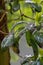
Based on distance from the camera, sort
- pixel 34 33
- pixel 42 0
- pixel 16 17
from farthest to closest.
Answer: pixel 16 17, pixel 42 0, pixel 34 33

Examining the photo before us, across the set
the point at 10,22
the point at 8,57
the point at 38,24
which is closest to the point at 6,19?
the point at 10,22

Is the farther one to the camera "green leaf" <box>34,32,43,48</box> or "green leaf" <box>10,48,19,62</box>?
"green leaf" <box>10,48,19,62</box>

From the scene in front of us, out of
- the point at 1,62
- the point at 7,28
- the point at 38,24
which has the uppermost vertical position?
the point at 38,24

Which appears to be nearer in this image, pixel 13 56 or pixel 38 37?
pixel 38 37

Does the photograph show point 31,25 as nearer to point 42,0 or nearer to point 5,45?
point 5,45

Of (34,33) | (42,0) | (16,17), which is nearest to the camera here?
(34,33)

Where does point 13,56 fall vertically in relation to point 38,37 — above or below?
below

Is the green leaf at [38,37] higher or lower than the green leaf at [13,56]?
higher

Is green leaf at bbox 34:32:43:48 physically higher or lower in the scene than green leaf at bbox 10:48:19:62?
higher

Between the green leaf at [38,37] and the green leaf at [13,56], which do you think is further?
the green leaf at [13,56]

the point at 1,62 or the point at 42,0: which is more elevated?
the point at 42,0

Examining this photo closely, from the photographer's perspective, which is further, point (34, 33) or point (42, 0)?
point (42, 0)
